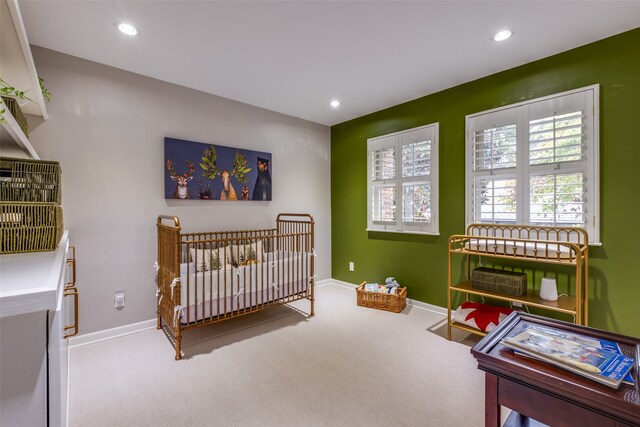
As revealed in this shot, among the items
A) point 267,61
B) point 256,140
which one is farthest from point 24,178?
point 256,140

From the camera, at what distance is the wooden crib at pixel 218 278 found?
2.32 m

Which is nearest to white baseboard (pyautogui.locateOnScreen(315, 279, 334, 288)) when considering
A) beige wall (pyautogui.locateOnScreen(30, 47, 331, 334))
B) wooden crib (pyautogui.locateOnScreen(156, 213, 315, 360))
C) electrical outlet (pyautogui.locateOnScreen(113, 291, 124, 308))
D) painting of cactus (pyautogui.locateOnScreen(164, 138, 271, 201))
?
wooden crib (pyautogui.locateOnScreen(156, 213, 315, 360))

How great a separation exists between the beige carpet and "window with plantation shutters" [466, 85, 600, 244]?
4.19 feet

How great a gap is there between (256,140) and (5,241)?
2770mm

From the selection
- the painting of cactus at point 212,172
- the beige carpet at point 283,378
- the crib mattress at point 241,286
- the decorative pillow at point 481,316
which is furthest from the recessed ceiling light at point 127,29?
the decorative pillow at point 481,316

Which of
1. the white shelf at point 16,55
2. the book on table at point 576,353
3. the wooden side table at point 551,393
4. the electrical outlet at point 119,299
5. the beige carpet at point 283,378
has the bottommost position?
the beige carpet at point 283,378

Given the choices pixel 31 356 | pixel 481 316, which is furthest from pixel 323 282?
pixel 31 356

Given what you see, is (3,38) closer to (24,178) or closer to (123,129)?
(24,178)

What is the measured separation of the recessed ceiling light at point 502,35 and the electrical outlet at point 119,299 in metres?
3.69

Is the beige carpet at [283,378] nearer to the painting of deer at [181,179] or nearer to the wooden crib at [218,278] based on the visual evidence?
the wooden crib at [218,278]

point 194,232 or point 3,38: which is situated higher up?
point 3,38

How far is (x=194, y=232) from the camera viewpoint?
3.07 meters

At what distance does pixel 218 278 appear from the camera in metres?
2.47

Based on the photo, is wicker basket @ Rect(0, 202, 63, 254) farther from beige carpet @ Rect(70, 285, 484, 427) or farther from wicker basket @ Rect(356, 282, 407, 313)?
wicker basket @ Rect(356, 282, 407, 313)
